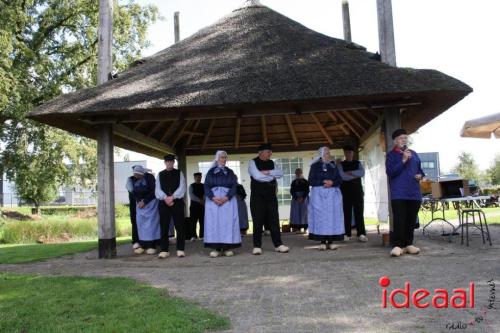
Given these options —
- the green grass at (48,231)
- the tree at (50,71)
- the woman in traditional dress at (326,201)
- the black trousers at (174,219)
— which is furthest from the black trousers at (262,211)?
the tree at (50,71)

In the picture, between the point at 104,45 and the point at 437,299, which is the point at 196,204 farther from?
the point at 437,299

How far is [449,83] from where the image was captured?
247 inches

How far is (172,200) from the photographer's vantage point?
7266 mm

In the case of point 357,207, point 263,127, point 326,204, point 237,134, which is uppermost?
point 263,127

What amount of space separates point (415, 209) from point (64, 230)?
39.8ft

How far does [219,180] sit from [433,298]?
393 cm

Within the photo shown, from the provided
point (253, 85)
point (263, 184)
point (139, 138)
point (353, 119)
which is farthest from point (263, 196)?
point (353, 119)

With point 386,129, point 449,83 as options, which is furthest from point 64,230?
point 449,83

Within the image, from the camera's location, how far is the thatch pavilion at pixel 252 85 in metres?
6.49

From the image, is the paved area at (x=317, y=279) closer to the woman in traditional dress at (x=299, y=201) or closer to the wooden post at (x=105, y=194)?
the wooden post at (x=105, y=194)

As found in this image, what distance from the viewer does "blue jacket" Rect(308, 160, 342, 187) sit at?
7168 millimetres

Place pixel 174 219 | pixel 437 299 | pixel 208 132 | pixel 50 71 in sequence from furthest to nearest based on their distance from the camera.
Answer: pixel 50 71 < pixel 208 132 < pixel 174 219 < pixel 437 299

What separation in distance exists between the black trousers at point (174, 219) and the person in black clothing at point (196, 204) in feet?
8.75

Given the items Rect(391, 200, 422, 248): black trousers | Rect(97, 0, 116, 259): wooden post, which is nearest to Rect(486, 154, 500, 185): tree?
Rect(391, 200, 422, 248): black trousers
